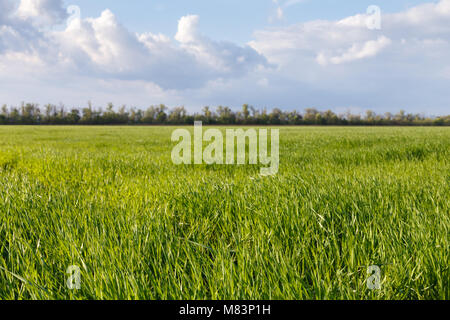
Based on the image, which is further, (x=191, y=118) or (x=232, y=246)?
(x=191, y=118)

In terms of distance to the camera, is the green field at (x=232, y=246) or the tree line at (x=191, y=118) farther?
the tree line at (x=191, y=118)

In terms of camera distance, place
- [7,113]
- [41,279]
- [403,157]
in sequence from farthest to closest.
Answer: [7,113] → [403,157] → [41,279]

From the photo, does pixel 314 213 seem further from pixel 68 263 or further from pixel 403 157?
pixel 403 157

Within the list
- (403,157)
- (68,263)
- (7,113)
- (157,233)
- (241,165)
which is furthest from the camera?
(7,113)

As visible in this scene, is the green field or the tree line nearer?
the green field

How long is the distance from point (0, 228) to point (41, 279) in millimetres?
816
